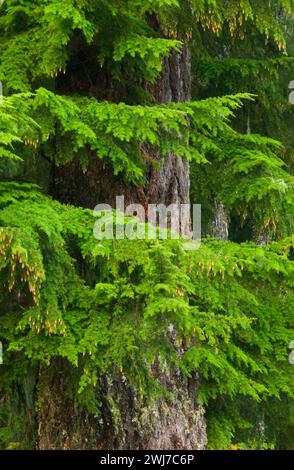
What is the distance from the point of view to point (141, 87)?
6.57 m

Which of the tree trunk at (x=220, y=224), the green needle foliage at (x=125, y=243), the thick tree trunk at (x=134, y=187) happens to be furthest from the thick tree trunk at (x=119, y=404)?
the tree trunk at (x=220, y=224)

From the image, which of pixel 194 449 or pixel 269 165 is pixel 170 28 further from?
pixel 194 449

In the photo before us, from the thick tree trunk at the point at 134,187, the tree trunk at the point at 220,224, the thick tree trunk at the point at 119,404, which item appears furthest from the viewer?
the tree trunk at the point at 220,224

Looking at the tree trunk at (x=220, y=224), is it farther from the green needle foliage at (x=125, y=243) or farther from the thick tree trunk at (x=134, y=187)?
the thick tree trunk at (x=134, y=187)

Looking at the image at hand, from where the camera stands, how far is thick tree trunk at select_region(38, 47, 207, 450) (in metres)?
6.03

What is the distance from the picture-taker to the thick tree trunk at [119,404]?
19.8 feet

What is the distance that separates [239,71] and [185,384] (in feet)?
11.0

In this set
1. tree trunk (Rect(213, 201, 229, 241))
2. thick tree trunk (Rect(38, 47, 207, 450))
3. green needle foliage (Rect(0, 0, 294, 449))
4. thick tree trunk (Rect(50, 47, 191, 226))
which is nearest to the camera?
green needle foliage (Rect(0, 0, 294, 449))

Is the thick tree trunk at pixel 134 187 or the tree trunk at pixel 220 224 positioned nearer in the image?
the thick tree trunk at pixel 134 187

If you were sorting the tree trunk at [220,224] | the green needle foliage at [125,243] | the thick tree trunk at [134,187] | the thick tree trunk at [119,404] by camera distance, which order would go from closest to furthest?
the green needle foliage at [125,243] < the thick tree trunk at [119,404] < the thick tree trunk at [134,187] < the tree trunk at [220,224]

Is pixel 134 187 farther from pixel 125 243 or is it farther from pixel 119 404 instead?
pixel 119 404

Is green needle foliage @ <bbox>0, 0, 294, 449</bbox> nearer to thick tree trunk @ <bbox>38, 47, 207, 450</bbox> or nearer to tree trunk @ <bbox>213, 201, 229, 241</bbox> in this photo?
thick tree trunk @ <bbox>38, 47, 207, 450</bbox>

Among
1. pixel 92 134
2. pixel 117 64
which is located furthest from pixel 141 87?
A: pixel 92 134

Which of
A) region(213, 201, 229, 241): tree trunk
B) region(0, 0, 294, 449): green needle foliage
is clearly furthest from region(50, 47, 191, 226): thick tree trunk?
region(213, 201, 229, 241): tree trunk
